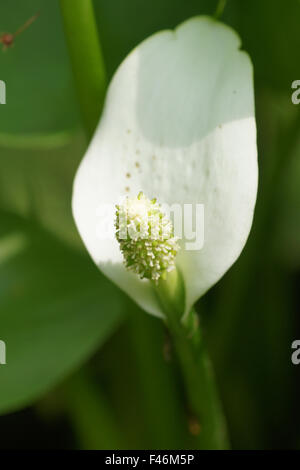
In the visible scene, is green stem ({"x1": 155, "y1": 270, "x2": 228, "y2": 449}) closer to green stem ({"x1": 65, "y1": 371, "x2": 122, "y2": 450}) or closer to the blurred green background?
the blurred green background

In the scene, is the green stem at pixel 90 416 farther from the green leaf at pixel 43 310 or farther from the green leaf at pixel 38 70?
the green leaf at pixel 38 70

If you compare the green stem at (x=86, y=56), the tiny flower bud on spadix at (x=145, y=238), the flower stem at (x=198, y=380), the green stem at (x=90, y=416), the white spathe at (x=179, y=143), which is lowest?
the green stem at (x=90, y=416)

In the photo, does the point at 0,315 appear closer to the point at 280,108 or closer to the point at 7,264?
the point at 7,264

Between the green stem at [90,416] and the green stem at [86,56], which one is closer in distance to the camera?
the green stem at [86,56]

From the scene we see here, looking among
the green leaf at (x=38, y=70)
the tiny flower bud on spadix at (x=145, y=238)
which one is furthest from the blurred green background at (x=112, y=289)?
the tiny flower bud on spadix at (x=145, y=238)
